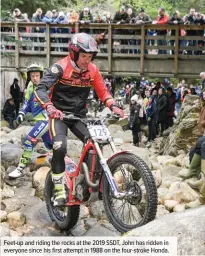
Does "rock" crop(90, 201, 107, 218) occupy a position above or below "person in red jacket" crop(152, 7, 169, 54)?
below

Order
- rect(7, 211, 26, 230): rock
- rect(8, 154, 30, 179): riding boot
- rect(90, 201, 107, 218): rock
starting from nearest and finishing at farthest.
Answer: rect(7, 211, 26, 230): rock, rect(90, 201, 107, 218): rock, rect(8, 154, 30, 179): riding boot

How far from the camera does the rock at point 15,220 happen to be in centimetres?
546

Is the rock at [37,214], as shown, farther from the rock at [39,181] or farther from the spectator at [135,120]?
the spectator at [135,120]

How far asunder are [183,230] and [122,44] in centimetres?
1246

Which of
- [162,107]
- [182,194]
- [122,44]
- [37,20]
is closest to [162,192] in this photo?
[182,194]

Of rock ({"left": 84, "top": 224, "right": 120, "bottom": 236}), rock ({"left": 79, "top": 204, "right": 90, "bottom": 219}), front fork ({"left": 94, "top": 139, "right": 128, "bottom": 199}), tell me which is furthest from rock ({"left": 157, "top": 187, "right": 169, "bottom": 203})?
front fork ({"left": 94, "top": 139, "right": 128, "bottom": 199})

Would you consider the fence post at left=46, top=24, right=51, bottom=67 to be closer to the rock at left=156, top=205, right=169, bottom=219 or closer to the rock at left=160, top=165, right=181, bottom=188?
the rock at left=160, top=165, right=181, bottom=188

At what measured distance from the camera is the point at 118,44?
15.5m

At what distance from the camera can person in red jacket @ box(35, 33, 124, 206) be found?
4598 millimetres

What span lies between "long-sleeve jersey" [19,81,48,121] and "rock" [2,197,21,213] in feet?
4.85

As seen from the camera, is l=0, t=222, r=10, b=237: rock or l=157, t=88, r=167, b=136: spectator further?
l=157, t=88, r=167, b=136: spectator

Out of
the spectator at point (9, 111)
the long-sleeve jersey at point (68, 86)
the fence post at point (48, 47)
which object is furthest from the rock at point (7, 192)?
the spectator at point (9, 111)

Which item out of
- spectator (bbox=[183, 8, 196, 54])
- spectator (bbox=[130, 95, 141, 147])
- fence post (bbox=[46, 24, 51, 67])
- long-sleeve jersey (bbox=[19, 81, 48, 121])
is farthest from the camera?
fence post (bbox=[46, 24, 51, 67])

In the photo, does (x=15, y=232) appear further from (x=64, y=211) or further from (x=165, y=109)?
(x=165, y=109)
